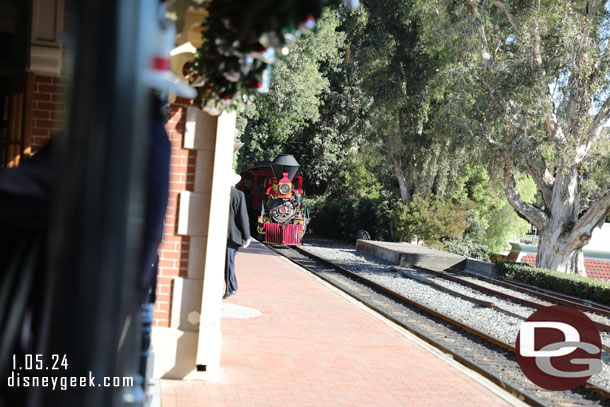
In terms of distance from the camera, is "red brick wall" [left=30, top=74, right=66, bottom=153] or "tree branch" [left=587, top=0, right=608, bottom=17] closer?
"red brick wall" [left=30, top=74, right=66, bottom=153]

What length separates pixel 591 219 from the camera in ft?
72.0

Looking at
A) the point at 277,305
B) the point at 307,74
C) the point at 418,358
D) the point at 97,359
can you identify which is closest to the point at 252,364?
the point at 418,358

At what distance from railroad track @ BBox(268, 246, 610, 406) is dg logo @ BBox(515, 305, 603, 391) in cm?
18

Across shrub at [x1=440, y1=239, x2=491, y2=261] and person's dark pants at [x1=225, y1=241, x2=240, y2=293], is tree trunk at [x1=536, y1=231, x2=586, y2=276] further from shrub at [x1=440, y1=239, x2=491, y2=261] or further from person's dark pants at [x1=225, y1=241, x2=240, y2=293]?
person's dark pants at [x1=225, y1=241, x2=240, y2=293]

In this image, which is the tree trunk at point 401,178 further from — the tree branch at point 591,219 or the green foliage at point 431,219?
the tree branch at point 591,219

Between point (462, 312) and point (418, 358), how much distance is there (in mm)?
4933

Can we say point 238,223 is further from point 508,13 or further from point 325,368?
point 508,13

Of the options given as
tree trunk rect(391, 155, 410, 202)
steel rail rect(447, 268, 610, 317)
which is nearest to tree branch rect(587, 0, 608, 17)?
steel rail rect(447, 268, 610, 317)

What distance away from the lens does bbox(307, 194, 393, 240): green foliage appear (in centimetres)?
3584

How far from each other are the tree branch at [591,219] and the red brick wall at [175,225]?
18996 mm

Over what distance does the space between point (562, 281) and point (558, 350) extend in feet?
34.8

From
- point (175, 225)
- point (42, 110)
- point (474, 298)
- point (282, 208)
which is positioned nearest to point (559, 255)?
point (474, 298)

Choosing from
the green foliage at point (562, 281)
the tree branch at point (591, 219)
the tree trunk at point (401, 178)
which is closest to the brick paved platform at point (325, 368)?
the green foliage at point (562, 281)

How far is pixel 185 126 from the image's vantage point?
598 cm
